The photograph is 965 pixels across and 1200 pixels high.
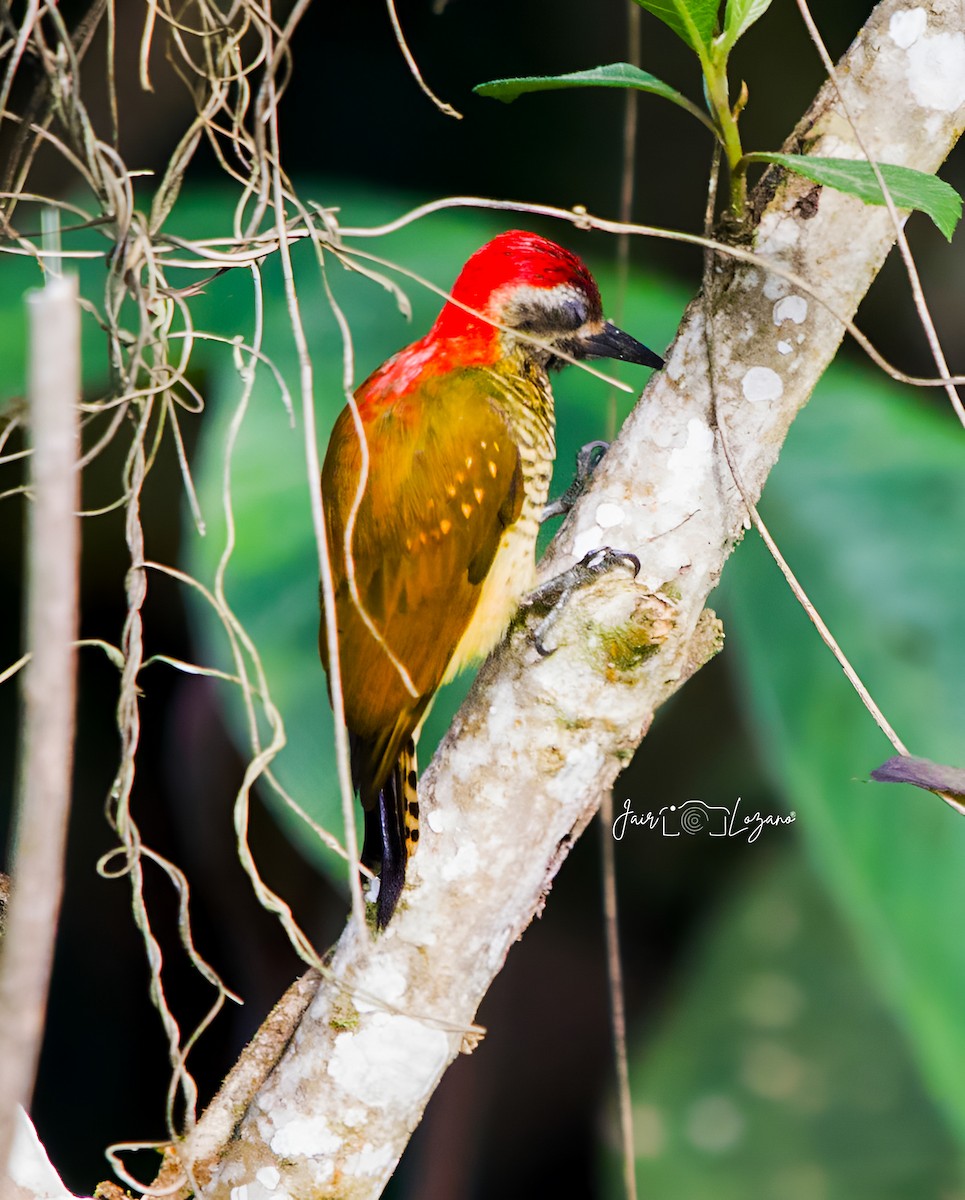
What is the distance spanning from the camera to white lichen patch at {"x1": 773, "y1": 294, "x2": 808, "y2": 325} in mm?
948

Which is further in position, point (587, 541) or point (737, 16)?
point (587, 541)

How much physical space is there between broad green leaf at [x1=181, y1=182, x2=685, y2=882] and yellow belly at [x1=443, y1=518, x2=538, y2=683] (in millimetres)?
233

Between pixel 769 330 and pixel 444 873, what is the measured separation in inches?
21.3

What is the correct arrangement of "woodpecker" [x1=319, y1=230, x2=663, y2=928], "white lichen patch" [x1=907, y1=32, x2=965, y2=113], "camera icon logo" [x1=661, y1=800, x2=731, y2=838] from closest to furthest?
1. "white lichen patch" [x1=907, y1=32, x2=965, y2=113]
2. "woodpecker" [x1=319, y1=230, x2=663, y2=928]
3. "camera icon logo" [x1=661, y1=800, x2=731, y2=838]

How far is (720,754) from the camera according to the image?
7.75ft

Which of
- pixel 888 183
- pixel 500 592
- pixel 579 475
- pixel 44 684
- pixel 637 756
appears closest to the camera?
pixel 44 684

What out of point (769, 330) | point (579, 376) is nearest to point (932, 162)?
point (769, 330)

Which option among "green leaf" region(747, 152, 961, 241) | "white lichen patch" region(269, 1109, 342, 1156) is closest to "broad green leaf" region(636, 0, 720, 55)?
"green leaf" region(747, 152, 961, 241)

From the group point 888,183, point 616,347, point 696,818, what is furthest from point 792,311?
point 696,818

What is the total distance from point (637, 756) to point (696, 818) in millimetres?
275

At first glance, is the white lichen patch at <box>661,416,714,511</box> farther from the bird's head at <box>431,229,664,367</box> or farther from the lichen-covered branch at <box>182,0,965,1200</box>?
the bird's head at <box>431,229,664,367</box>

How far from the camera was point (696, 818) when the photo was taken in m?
2.15

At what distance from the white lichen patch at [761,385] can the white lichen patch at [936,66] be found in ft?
0.83

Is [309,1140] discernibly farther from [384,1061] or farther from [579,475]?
[579,475]
